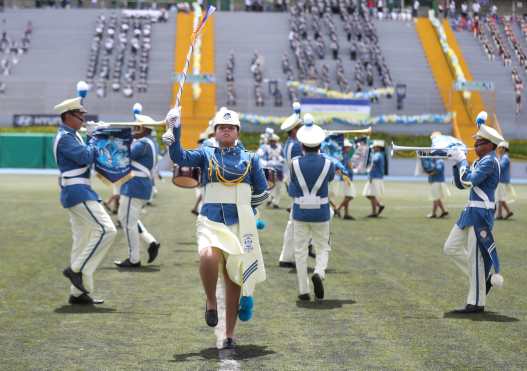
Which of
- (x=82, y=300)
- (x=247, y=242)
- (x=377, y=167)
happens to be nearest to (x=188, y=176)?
(x=247, y=242)

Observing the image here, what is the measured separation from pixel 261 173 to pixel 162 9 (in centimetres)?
5071

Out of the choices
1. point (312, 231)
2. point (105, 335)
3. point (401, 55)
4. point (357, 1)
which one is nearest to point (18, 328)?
point (105, 335)

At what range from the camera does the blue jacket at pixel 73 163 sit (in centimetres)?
963

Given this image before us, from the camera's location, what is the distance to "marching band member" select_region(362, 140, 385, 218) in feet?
73.9

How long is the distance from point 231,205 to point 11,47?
4741cm

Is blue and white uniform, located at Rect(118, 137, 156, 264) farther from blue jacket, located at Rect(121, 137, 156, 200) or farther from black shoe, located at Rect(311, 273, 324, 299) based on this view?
black shoe, located at Rect(311, 273, 324, 299)

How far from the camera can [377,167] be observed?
2342 cm

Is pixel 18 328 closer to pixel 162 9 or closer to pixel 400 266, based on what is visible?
pixel 400 266

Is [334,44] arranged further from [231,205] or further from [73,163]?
[231,205]

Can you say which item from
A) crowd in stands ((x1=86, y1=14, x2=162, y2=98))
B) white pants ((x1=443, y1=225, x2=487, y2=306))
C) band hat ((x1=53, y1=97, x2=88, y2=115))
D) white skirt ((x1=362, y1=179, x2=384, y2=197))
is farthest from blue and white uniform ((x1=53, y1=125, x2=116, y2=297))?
crowd in stands ((x1=86, y1=14, x2=162, y2=98))

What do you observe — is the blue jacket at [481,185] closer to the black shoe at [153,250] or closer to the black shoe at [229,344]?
the black shoe at [229,344]

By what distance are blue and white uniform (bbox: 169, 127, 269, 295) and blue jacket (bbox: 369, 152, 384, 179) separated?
1541 cm

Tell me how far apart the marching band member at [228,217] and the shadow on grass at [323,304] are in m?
2.03

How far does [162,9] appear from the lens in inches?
2263
